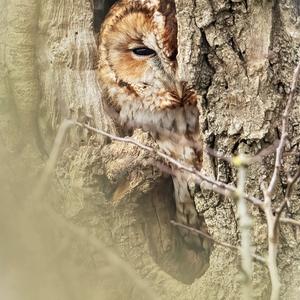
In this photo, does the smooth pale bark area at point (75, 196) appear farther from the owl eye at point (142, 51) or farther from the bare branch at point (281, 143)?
the bare branch at point (281, 143)

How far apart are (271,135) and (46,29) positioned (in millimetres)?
850

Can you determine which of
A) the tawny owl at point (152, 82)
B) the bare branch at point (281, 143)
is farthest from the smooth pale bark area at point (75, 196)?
the bare branch at point (281, 143)

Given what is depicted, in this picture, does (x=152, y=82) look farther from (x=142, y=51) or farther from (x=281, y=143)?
(x=281, y=143)

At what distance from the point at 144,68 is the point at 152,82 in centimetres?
6

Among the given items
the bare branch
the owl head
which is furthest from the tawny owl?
the bare branch

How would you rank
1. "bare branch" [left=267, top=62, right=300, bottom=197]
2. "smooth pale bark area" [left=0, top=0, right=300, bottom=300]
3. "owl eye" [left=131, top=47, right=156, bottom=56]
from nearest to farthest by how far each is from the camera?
"bare branch" [left=267, top=62, right=300, bottom=197], "smooth pale bark area" [left=0, top=0, right=300, bottom=300], "owl eye" [left=131, top=47, right=156, bottom=56]

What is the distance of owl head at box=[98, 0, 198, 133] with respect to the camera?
273 cm

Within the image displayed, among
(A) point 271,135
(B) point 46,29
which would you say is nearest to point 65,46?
(B) point 46,29

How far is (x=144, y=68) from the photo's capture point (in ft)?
9.36

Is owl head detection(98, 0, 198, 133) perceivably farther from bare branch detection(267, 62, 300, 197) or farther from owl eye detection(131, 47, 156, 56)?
bare branch detection(267, 62, 300, 197)

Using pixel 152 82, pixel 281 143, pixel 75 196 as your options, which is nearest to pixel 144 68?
pixel 152 82

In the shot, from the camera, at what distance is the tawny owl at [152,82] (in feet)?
8.97

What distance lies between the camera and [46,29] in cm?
276

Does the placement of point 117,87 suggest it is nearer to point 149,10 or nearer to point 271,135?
point 149,10
